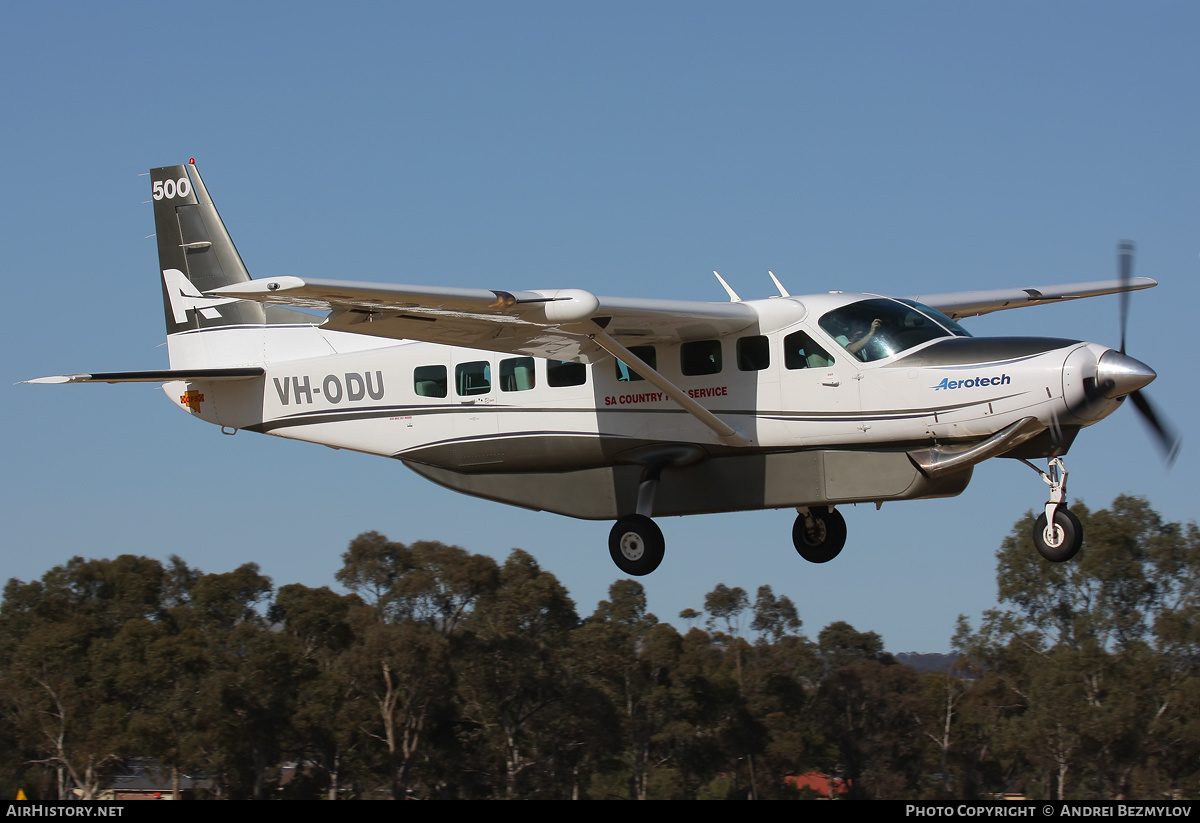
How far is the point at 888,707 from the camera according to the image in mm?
53062

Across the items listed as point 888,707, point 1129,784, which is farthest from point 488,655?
point 1129,784

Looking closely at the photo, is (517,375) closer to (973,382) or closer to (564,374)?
(564,374)

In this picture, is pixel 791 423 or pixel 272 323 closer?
pixel 791 423

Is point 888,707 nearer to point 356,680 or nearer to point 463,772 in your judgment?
point 463,772

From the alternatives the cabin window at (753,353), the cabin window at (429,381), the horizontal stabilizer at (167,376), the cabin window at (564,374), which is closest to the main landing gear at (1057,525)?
the cabin window at (753,353)

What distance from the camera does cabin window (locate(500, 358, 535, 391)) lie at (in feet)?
52.4

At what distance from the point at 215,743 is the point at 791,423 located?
34234 mm

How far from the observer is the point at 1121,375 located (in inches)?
491

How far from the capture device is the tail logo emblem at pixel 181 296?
19.5m

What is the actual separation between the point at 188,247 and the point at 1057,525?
44.9ft

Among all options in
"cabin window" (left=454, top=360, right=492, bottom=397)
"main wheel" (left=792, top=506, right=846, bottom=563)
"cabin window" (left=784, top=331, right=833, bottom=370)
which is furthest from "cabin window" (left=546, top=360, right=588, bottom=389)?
"main wheel" (left=792, top=506, right=846, bottom=563)

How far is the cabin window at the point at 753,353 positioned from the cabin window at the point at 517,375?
2875mm

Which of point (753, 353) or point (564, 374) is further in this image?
point (564, 374)

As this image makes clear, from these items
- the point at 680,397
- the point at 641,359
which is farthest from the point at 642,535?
the point at 641,359
